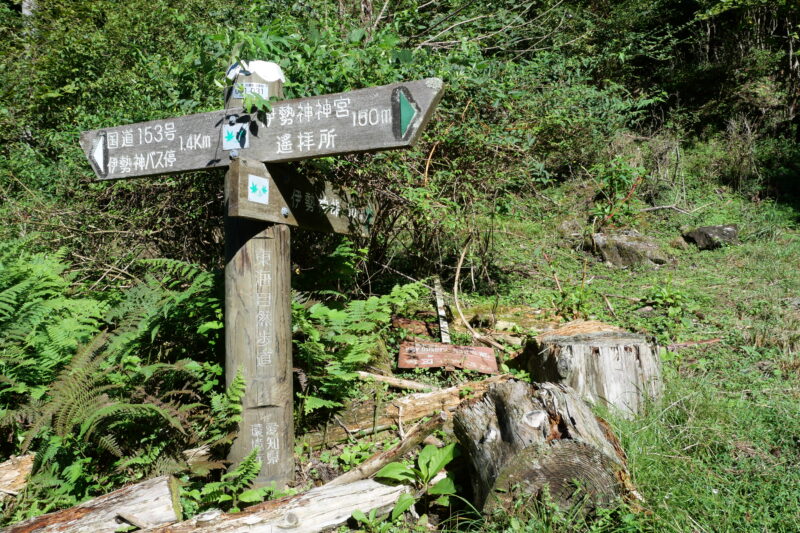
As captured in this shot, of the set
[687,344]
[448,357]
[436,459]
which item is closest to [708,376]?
[687,344]

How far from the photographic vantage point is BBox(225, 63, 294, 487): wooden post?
3.09 m

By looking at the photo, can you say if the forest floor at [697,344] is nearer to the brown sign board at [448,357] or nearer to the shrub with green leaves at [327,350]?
the brown sign board at [448,357]

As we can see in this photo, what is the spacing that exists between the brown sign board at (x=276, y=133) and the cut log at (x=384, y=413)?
6.39 ft

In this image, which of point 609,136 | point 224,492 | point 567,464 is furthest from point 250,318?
point 609,136

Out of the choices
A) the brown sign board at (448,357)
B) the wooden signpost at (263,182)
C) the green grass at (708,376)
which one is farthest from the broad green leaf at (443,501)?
the brown sign board at (448,357)

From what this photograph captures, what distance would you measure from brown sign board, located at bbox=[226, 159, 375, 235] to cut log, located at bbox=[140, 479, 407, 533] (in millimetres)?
1521

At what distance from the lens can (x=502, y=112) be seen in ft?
18.0

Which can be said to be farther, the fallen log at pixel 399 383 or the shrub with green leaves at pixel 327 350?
the fallen log at pixel 399 383

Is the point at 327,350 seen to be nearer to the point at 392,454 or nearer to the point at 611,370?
the point at 392,454

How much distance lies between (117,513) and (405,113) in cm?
249

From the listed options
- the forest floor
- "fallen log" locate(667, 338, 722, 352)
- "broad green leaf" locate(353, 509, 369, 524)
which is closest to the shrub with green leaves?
the forest floor

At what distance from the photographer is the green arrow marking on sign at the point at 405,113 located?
9.09 ft

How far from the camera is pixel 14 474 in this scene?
315cm

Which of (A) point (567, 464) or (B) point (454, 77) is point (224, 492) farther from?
(B) point (454, 77)
